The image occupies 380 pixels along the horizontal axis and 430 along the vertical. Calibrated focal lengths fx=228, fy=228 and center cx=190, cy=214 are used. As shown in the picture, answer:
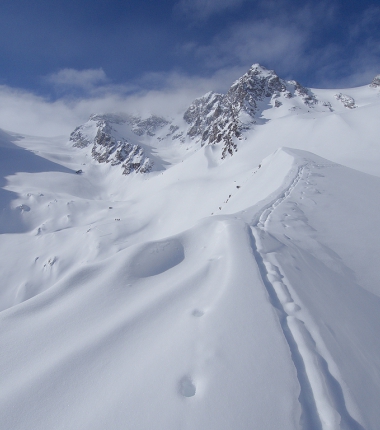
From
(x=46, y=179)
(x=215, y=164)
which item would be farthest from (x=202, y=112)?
(x=215, y=164)

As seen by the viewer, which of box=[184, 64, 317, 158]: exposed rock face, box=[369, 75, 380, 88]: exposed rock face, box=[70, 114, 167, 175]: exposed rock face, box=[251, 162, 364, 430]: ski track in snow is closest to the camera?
box=[251, 162, 364, 430]: ski track in snow

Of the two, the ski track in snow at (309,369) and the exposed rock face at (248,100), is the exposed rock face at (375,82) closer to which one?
the exposed rock face at (248,100)

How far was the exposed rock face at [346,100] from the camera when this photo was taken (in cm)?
6488

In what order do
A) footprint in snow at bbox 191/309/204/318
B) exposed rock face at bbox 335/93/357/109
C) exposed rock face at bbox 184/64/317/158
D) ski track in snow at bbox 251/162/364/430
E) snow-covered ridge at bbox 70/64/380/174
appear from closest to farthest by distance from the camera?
ski track in snow at bbox 251/162/364/430 < footprint in snow at bbox 191/309/204/318 < exposed rock face at bbox 184/64/317/158 < snow-covered ridge at bbox 70/64/380/174 < exposed rock face at bbox 335/93/357/109

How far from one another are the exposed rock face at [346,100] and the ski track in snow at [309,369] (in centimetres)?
8101

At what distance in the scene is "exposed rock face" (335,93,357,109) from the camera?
64875mm

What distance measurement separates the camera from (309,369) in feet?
7.72

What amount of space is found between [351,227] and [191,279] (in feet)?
18.1

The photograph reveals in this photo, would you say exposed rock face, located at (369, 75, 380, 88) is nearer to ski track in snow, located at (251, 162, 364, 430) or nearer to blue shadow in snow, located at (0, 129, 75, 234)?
ski track in snow, located at (251, 162, 364, 430)

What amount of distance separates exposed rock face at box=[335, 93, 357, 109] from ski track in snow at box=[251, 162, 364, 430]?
8101 cm

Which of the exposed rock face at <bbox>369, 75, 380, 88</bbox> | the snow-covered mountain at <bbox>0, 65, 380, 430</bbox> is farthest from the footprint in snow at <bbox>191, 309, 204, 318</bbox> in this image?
the exposed rock face at <bbox>369, 75, 380, 88</bbox>

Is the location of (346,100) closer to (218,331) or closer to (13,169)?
(218,331)

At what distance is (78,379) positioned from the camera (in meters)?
2.35

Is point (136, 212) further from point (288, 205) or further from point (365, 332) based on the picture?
point (365, 332)
